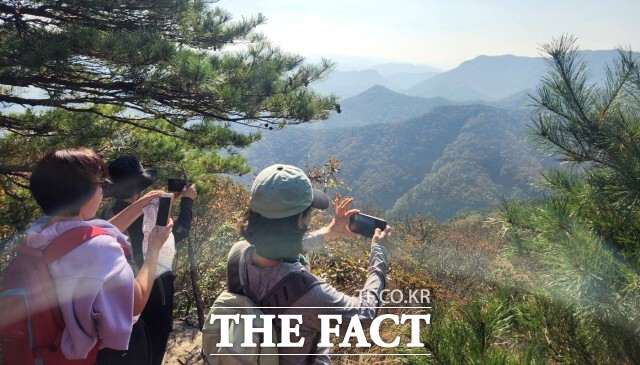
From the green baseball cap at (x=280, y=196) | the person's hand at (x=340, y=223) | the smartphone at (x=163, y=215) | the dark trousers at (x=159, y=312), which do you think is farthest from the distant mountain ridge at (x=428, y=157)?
the green baseball cap at (x=280, y=196)

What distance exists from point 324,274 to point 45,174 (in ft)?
9.92

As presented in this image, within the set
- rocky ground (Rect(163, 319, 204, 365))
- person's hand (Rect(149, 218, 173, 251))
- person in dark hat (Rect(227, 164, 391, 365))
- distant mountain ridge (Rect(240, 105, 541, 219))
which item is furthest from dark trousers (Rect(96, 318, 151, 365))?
distant mountain ridge (Rect(240, 105, 541, 219))

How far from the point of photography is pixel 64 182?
1.29 metres

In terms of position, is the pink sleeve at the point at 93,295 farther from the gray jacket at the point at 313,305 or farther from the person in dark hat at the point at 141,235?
the person in dark hat at the point at 141,235

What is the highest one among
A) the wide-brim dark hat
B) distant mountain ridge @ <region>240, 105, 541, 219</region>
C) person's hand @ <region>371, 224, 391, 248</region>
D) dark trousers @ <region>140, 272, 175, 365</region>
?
the wide-brim dark hat

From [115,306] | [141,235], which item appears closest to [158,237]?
[115,306]

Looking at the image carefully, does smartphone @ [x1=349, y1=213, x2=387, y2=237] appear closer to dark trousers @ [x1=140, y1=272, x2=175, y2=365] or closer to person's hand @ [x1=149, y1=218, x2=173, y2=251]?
person's hand @ [x1=149, y1=218, x2=173, y2=251]

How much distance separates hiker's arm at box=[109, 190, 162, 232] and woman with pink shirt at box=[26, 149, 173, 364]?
0.54m

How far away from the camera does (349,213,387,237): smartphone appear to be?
5.55ft

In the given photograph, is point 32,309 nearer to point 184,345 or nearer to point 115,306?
point 115,306

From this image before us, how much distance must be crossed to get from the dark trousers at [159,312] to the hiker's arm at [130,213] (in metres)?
0.30

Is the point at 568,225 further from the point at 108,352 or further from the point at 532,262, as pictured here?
the point at 108,352

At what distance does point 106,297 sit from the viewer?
1208mm

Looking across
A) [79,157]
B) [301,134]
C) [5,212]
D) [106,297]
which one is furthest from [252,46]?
[301,134]
